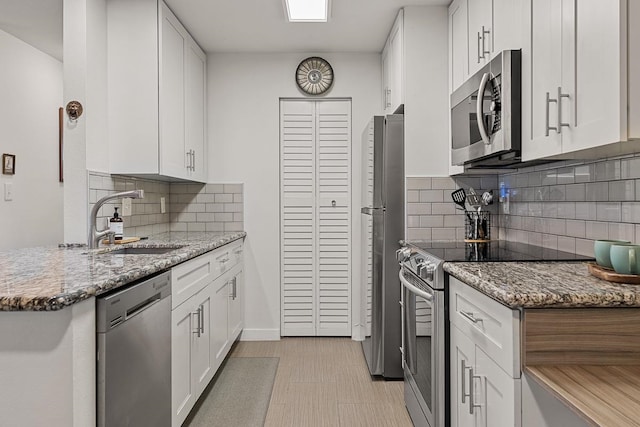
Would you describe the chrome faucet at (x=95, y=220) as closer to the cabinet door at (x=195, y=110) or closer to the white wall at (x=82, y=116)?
the white wall at (x=82, y=116)

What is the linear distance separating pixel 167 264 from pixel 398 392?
1.69 meters

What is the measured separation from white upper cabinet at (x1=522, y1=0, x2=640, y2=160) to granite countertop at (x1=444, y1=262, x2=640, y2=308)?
0.41m

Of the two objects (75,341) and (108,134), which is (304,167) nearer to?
(108,134)

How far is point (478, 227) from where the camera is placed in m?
2.83

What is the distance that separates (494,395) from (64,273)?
147 cm

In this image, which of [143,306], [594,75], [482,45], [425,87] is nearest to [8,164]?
[143,306]

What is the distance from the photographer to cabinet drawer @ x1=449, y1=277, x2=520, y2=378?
48.6 inches

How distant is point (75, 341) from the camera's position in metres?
1.29

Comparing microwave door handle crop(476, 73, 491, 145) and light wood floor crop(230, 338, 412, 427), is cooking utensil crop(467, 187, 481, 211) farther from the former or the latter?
light wood floor crop(230, 338, 412, 427)

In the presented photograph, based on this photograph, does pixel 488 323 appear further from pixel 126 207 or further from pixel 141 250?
pixel 126 207

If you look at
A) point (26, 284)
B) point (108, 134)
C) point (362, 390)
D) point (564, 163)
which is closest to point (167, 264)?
point (26, 284)

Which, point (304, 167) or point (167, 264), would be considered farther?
point (304, 167)

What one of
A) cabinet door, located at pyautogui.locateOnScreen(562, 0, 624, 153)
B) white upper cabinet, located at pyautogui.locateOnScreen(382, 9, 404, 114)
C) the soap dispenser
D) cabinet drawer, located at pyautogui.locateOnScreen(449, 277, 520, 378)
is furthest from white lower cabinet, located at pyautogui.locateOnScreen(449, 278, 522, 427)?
the soap dispenser

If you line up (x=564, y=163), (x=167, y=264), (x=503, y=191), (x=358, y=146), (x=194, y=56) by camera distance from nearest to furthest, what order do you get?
1. (x=167, y=264)
2. (x=564, y=163)
3. (x=503, y=191)
4. (x=194, y=56)
5. (x=358, y=146)
